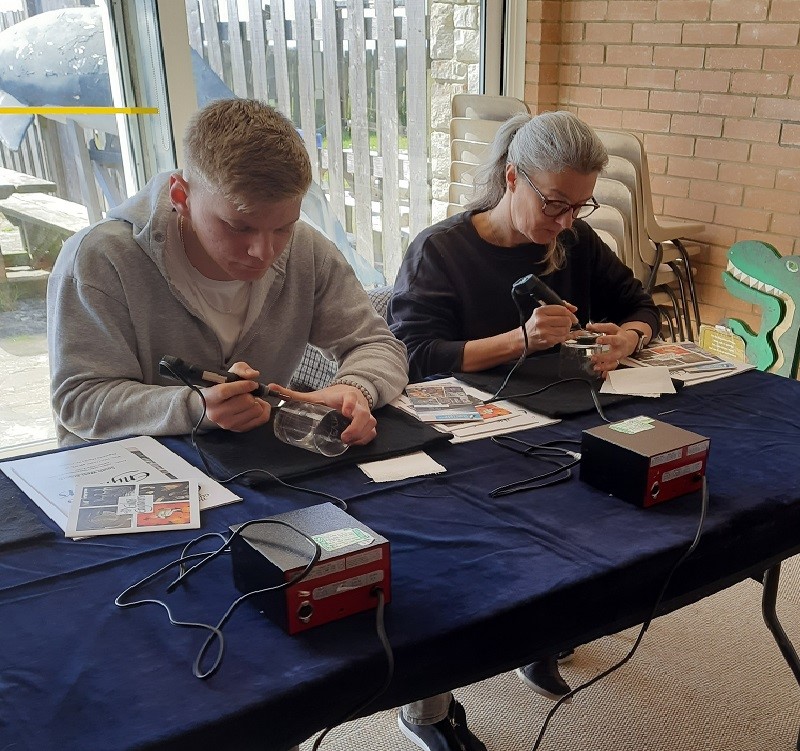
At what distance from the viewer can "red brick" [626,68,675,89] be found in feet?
10.3

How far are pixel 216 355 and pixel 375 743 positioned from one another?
87 cm

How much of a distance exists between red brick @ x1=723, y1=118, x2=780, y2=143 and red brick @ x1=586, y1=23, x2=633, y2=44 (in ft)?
1.95

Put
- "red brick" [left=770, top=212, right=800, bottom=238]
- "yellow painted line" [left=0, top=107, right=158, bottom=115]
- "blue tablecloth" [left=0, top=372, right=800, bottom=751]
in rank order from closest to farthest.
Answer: "blue tablecloth" [left=0, top=372, right=800, bottom=751]
"yellow painted line" [left=0, top=107, right=158, bottom=115]
"red brick" [left=770, top=212, right=800, bottom=238]

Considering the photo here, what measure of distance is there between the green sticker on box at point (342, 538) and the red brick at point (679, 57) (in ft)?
8.89

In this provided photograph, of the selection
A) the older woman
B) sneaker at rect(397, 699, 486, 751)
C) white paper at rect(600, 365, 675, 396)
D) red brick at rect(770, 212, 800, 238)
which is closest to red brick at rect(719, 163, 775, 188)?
red brick at rect(770, 212, 800, 238)

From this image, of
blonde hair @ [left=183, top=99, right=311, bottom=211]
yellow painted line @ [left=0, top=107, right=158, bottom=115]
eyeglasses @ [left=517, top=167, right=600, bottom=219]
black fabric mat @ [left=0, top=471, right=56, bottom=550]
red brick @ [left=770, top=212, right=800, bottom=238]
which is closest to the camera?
black fabric mat @ [left=0, top=471, right=56, bottom=550]

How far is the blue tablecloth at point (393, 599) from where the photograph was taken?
80 cm

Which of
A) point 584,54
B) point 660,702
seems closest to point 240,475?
point 660,702

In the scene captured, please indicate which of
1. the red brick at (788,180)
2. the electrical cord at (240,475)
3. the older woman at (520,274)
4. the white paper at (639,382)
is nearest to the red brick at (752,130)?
the red brick at (788,180)

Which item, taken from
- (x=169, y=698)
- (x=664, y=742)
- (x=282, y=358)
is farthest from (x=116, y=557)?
(x=664, y=742)

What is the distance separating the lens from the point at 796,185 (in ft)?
9.25

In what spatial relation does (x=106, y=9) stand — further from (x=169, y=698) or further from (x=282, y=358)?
(x=169, y=698)

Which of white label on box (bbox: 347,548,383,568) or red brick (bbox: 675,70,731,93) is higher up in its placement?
red brick (bbox: 675,70,731,93)

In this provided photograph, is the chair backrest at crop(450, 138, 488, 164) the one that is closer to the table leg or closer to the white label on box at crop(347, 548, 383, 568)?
the table leg
